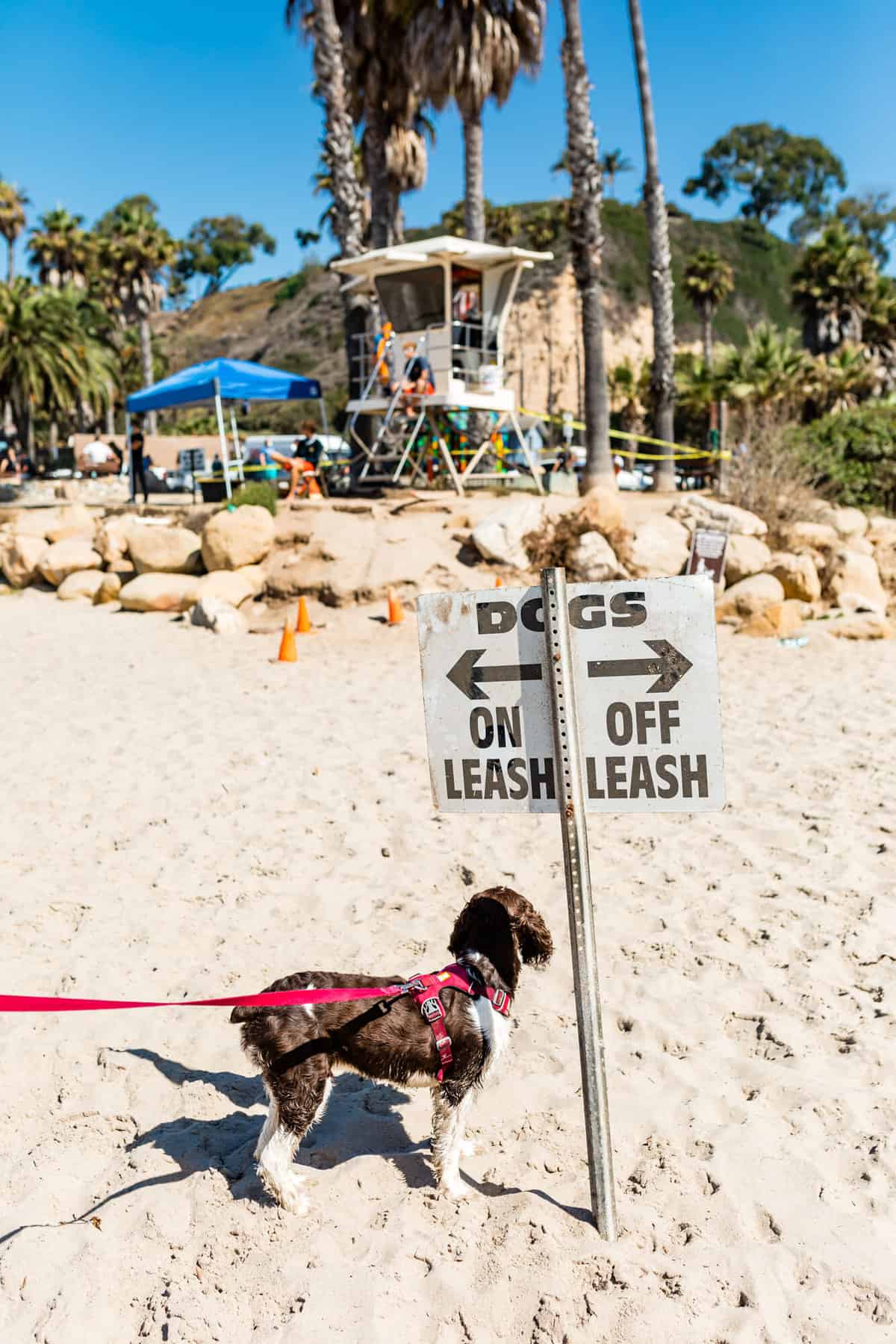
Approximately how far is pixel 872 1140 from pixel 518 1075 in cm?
127

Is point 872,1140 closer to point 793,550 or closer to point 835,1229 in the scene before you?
point 835,1229

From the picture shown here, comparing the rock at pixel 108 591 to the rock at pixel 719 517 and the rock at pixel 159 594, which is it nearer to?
the rock at pixel 159 594

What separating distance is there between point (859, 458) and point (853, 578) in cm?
664

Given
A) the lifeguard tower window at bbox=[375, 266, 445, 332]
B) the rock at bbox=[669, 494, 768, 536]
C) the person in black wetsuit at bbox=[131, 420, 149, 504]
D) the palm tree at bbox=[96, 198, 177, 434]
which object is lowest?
the rock at bbox=[669, 494, 768, 536]

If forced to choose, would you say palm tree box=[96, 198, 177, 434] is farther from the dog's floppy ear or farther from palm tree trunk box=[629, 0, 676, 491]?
the dog's floppy ear

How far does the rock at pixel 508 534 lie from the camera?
13.6 m

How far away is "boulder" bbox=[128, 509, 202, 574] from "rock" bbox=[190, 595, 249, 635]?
189 cm

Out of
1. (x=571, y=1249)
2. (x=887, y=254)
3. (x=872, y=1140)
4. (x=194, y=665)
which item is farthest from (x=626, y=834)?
(x=887, y=254)

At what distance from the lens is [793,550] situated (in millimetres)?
15031

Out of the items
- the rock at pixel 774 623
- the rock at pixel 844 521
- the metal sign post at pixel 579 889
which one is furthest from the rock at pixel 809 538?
the metal sign post at pixel 579 889

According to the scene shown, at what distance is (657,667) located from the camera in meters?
2.86

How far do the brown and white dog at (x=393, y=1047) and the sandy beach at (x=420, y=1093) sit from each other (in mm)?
220

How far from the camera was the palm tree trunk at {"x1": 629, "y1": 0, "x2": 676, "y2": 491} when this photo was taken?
20109 millimetres

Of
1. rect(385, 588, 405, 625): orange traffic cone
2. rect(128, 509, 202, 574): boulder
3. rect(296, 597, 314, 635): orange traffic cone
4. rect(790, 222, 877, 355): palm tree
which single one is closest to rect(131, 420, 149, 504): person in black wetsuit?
rect(128, 509, 202, 574): boulder
